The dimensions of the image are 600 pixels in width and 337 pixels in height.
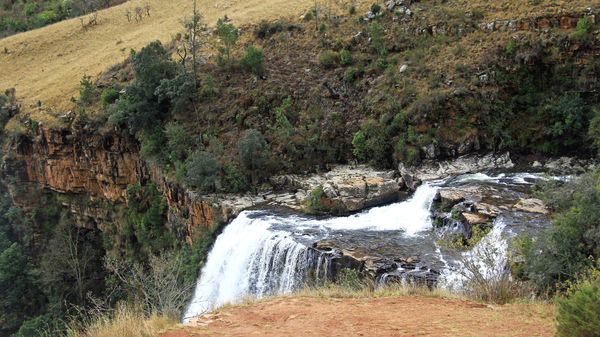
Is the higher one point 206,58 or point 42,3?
point 42,3

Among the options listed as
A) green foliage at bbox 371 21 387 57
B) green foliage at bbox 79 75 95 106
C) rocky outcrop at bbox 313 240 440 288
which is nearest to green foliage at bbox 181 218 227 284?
rocky outcrop at bbox 313 240 440 288

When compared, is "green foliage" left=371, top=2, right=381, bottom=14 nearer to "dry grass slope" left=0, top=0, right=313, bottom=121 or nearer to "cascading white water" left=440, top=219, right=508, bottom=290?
"dry grass slope" left=0, top=0, right=313, bottom=121

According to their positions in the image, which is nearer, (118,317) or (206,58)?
(118,317)

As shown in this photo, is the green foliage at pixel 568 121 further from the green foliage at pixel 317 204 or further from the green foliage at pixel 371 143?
the green foliage at pixel 317 204

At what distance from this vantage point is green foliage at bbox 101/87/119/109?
1235 inches

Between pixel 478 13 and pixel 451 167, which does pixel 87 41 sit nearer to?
pixel 478 13

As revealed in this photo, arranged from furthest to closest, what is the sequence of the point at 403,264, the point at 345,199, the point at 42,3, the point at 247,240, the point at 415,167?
the point at 42,3 → the point at 415,167 → the point at 345,199 → the point at 247,240 → the point at 403,264

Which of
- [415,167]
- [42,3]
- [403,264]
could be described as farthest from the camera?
[42,3]

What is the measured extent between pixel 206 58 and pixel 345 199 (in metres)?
19.4

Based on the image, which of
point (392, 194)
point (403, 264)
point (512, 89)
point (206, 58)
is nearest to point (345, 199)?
point (392, 194)

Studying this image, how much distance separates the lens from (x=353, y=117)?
26750 millimetres

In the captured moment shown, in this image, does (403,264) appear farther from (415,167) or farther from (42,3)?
(42,3)

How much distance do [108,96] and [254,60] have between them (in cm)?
1267

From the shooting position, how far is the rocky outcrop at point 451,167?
2158 centimetres
